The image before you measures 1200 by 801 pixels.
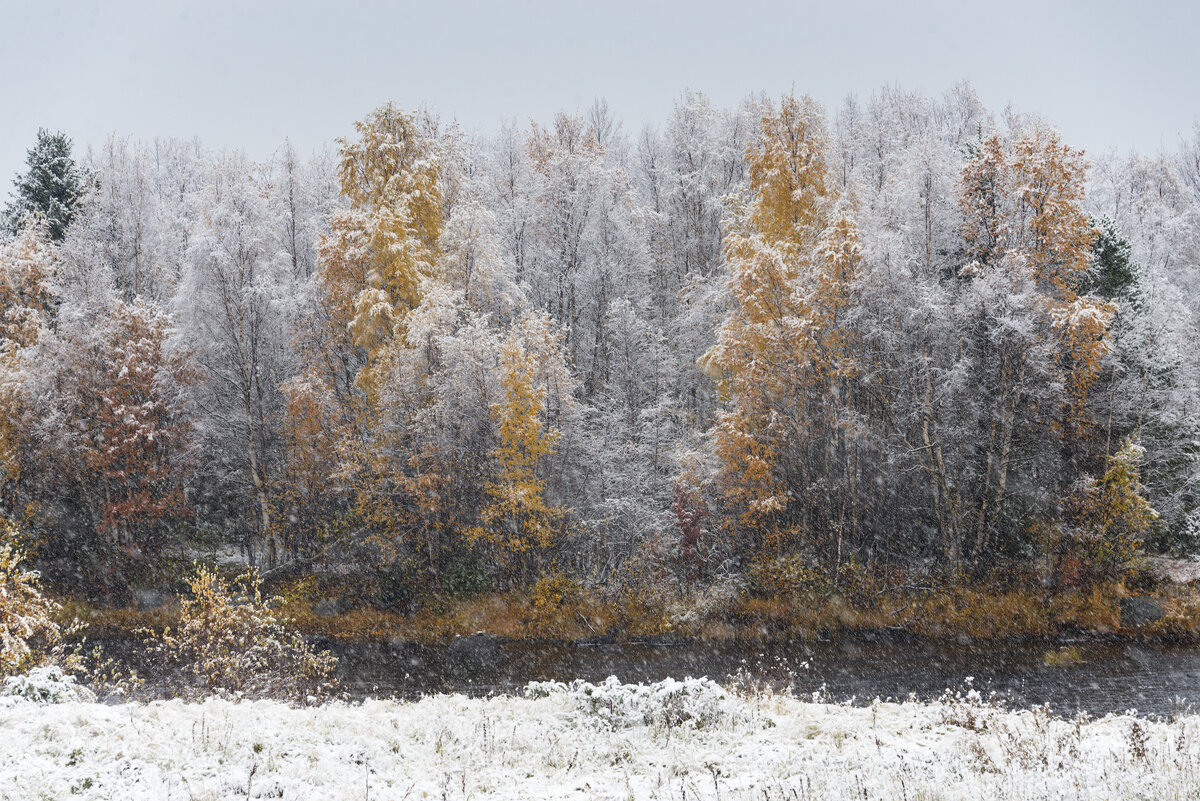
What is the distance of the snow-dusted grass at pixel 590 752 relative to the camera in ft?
22.3

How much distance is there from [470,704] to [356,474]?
48.4 ft

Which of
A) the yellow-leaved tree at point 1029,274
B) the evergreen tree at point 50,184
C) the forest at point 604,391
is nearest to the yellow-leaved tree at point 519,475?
the forest at point 604,391

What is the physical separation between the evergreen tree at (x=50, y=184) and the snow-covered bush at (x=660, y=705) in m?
31.2

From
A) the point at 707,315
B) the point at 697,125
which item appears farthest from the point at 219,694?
the point at 697,125

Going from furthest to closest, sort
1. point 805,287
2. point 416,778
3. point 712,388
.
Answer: point 712,388
point 805,287
point 416,778

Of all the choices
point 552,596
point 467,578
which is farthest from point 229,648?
point 552,596

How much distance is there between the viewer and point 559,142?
3612 centimetres

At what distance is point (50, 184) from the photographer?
101 ft

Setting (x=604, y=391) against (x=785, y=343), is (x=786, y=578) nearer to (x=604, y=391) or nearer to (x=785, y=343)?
(x=785, y=343)

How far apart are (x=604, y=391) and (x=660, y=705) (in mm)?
19034

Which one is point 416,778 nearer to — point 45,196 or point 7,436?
point 7,436

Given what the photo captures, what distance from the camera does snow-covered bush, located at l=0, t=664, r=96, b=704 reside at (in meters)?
9.41

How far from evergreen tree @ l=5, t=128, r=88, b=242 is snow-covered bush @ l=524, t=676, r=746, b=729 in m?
31.2

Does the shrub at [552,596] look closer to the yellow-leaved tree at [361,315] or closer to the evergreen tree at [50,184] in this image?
the yellow-leaved tree at [361,315]
